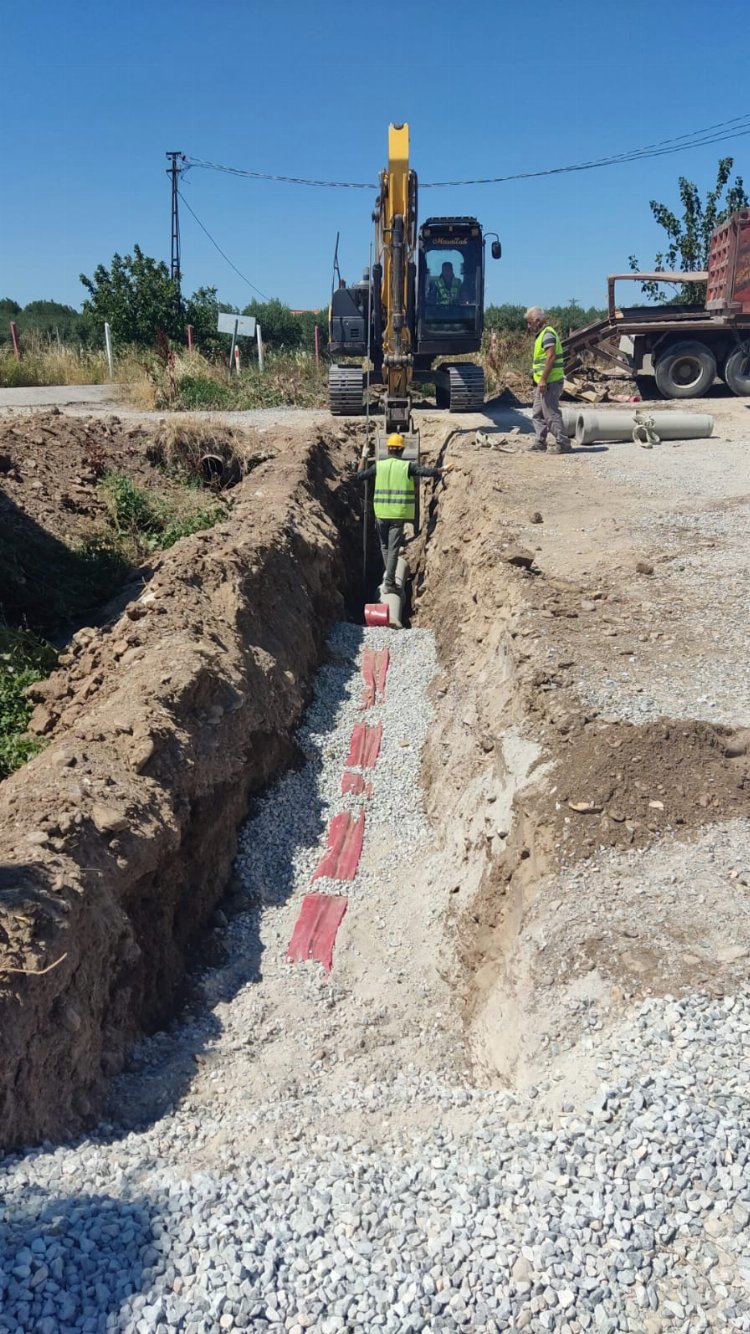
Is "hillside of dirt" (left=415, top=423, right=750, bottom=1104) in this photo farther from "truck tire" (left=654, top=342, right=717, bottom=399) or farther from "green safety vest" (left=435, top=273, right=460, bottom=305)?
"truck tire" (left=654, top=342, right=717, bottom=399)

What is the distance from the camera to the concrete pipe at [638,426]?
14617 millimetres

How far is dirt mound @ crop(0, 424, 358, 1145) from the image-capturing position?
3881mm

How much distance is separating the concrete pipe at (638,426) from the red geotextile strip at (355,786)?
9026mm

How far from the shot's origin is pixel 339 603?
36.2 ft

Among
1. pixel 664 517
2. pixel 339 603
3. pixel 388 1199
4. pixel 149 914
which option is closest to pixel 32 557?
pixel 339 603

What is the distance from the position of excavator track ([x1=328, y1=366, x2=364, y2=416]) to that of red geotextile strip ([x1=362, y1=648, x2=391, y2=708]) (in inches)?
303

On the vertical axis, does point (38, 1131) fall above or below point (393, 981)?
above

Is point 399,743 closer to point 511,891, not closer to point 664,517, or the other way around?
point 511,891

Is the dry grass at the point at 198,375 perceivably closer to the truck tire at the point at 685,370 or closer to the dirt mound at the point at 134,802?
the truck tire at the point at 685,370

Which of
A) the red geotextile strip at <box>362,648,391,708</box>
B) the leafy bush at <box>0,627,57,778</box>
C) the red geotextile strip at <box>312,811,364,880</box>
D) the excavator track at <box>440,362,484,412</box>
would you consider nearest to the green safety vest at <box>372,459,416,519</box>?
the red geotextile strip at <box>362,648,391,708</box>

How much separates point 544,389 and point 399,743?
23.2ft

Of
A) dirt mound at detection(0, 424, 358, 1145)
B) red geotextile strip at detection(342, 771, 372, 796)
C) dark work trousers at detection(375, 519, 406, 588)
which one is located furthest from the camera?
dark work trousers at detection(375, 519, 406, 588)

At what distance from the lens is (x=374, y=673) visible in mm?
9625

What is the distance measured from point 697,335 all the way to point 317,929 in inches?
653
